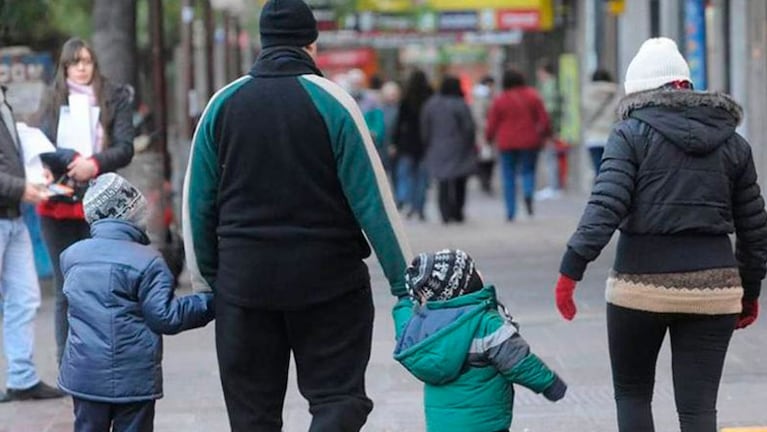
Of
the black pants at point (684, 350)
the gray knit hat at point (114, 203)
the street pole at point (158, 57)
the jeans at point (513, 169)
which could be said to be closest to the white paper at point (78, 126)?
the gray knit hat at point (114, 203)

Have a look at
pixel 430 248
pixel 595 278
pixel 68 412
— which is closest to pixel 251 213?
pixel 68 412

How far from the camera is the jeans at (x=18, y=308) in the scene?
8539 mm

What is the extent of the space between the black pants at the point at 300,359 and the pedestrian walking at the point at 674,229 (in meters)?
0.75

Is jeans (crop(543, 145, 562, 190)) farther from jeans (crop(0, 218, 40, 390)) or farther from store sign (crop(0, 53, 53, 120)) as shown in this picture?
jeans (crop(0, 218, 40, 390))

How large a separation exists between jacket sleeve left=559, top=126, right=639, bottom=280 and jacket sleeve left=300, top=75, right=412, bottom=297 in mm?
638

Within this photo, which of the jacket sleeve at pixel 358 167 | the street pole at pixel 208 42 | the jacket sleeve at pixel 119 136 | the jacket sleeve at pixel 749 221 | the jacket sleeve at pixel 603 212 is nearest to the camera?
the jacket sleeve at pixel 358 167

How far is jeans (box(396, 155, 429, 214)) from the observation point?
20344 millimetres

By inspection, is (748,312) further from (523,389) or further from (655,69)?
(523,389)

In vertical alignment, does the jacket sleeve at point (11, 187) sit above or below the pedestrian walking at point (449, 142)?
above

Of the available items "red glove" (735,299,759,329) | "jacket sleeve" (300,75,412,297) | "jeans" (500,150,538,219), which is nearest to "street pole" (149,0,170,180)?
"jeans" (500,150,538,219)

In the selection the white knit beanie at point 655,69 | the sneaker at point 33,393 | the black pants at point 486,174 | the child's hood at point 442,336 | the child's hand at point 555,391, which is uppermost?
the white knit beanie at point 655,69

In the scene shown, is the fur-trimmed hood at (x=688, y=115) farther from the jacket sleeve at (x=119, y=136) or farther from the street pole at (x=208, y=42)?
the street pole at (x=208, y=42)

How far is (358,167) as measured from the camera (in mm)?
5602

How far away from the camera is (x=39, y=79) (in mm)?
13656
